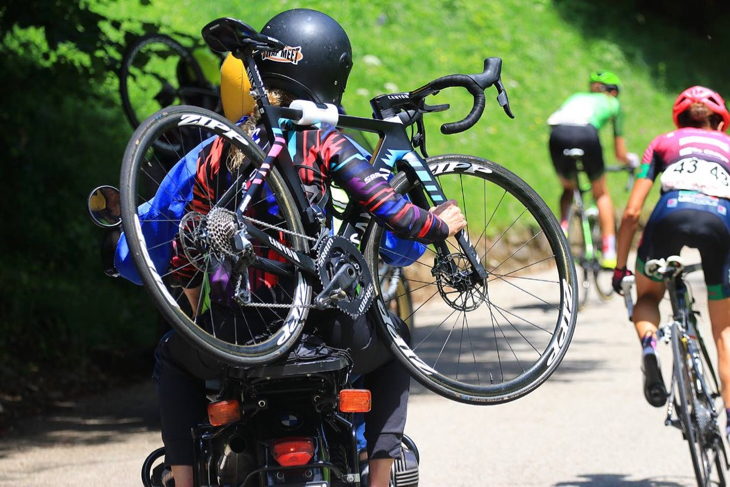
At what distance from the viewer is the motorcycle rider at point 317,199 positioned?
11.6 feet

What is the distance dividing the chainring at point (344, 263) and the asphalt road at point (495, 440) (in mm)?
2768

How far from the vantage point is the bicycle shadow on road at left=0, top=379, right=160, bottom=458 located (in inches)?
291

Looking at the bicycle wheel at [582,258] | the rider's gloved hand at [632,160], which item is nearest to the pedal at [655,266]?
the bicycle wheel at [582,258]

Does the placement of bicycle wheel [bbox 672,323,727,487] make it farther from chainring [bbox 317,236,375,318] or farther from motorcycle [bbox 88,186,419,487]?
chainring [bbox 317,236,375,318]

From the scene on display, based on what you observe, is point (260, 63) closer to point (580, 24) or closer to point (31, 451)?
point (31, 451)

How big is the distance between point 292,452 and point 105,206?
2.93 feet

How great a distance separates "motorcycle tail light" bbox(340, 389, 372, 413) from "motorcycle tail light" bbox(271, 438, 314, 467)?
153 millimetres

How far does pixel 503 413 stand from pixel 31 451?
2.90 m

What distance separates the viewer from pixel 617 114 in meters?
12.3

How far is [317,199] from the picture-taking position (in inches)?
144

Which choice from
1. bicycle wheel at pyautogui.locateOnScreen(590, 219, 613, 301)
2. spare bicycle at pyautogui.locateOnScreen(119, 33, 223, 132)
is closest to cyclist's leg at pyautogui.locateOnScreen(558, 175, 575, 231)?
bicycle wheel at pyautogui.locateOnScreen(590, 219, 613, 301)

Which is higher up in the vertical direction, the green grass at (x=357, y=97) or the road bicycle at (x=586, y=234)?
the green grass at (x=357, y=97)

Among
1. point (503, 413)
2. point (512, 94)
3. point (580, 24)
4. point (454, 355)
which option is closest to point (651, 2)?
point (580, 24)

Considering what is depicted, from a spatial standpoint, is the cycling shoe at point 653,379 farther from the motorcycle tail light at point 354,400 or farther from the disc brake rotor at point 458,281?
the motorcycle tail light at point 354,400
